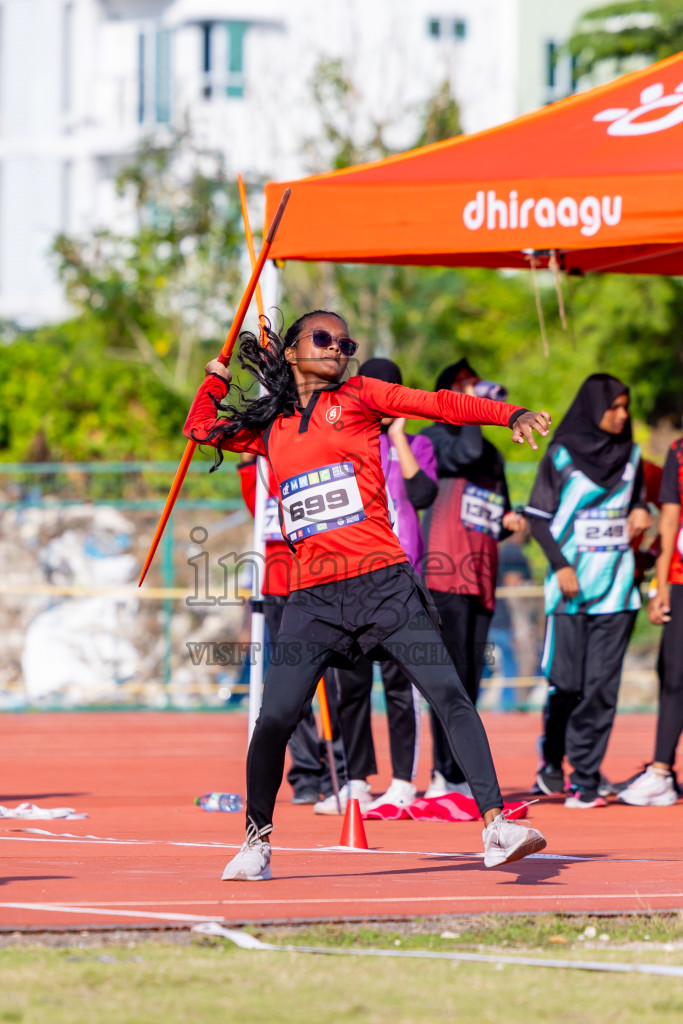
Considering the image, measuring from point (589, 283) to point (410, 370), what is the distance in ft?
11.3

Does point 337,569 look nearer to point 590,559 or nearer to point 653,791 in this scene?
point 590,559

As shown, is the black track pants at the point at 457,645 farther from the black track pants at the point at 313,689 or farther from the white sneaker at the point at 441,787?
the black track pants at the point at 313,689

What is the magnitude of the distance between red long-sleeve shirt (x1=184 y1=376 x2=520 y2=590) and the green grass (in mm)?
1335

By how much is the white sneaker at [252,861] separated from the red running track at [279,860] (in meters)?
0.06

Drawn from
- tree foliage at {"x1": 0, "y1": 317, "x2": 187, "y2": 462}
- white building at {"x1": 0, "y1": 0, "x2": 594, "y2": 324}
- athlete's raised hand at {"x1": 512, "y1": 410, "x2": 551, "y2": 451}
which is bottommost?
athlete's raised hand at {"x1": 512, "y1": 410, "x2": 551, "y2": 451}

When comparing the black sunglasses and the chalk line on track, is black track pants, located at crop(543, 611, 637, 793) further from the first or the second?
the black sunglasses

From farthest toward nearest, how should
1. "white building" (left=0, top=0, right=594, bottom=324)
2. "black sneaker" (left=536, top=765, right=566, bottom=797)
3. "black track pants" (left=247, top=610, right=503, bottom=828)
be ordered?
"white building" (left=0, top=0, right=594, bottom=324), "black sneaker" (left=536, top=765, right=566, bottom=797), "black track pants" (left=247, top=610, right=503, bottom=828)

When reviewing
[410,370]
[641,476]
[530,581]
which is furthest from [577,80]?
[641,476]

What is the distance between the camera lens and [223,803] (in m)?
7.70

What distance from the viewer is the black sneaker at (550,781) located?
27.2ft

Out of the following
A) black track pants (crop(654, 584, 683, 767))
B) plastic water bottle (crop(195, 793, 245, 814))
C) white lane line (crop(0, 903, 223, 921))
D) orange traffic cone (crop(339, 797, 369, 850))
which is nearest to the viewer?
white lane line (crop(0, 903, 223, 921))

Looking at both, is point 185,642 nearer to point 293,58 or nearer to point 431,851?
point 431,851

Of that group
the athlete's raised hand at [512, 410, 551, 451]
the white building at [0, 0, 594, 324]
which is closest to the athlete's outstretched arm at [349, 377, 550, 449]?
the athlete's raised hand at [512, 410, 551, 451]

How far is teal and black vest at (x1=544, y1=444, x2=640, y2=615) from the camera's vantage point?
791 centimetres
